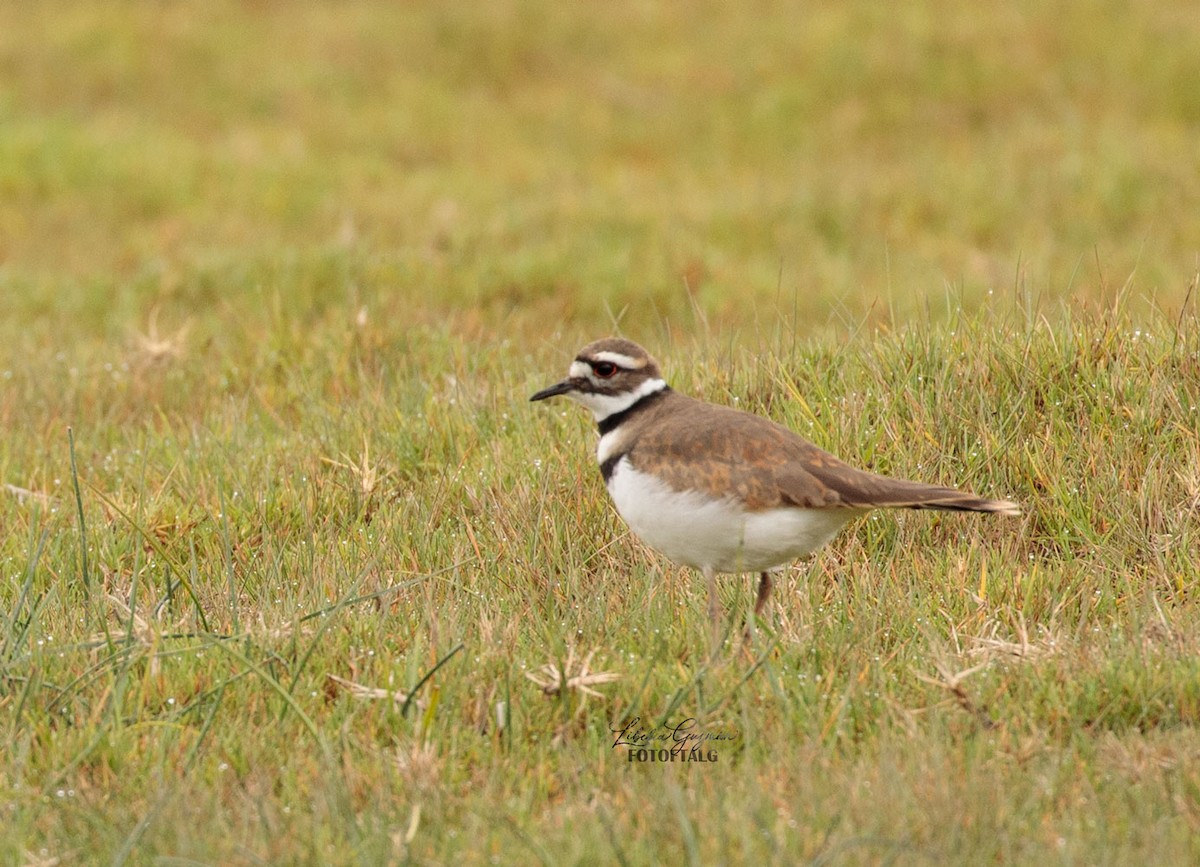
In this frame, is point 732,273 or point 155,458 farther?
point 732,273

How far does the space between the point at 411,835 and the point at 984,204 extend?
1060 centimetres

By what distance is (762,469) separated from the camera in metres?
5.23

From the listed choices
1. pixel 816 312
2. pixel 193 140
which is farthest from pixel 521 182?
pixel 816 312

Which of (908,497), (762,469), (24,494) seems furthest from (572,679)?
(24,494)

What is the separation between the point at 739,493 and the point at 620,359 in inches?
35.6

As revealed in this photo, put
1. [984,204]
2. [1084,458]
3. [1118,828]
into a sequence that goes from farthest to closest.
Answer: [984,204]
[1084,458]
[1118,828]

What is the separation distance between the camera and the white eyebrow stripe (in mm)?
5844

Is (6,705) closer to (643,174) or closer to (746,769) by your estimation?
(746,769)

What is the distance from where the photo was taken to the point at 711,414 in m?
5.56

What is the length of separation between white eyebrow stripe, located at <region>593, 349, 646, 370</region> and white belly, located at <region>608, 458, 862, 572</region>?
0.59 meters

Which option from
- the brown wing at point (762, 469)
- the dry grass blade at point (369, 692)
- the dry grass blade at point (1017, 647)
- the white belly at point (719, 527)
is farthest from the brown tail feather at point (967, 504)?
the dry grass blade at point (369, 692)

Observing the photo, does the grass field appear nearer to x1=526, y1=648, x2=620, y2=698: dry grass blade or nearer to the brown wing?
x1=526, y1=648, x2=620, y2=698: dry grass blade

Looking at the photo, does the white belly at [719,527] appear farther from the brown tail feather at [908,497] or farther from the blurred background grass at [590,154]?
the blurred background grass at [590,154]

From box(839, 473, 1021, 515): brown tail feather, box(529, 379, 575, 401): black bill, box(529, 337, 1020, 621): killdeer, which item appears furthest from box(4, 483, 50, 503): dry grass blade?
box(839, 473, 1021, 515): brown tail feather
